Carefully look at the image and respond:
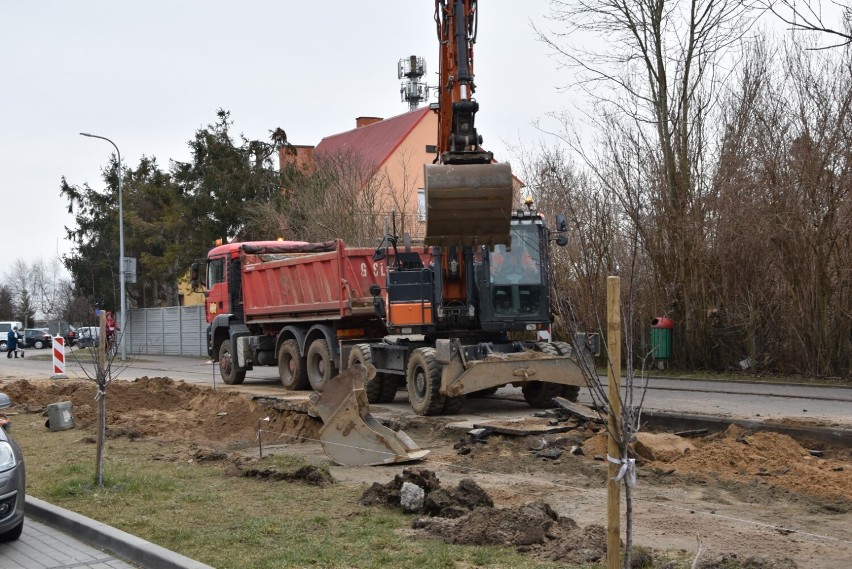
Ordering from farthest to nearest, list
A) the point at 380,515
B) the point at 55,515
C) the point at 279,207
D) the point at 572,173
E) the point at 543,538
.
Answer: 1. the point at 279,207
2. the point at 572,173
3. the point at 55,515
4. the point at 380,515
5. the point at 543,538

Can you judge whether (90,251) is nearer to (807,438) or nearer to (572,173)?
(572,173)

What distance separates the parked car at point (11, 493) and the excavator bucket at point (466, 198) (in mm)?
7008

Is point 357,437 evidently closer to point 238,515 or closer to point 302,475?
point 302,475

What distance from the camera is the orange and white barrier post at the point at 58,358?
29.0 m

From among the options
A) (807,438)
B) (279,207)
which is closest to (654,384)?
(807,438)

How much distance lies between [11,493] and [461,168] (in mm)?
7717

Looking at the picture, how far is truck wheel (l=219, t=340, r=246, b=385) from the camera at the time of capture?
81.7 ft

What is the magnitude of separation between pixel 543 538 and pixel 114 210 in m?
50.5

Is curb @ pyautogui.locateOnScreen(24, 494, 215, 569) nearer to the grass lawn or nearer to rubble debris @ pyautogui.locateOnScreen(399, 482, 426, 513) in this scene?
the grass lawn

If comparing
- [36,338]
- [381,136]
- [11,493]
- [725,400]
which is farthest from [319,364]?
[36,338]

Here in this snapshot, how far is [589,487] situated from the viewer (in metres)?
9.41

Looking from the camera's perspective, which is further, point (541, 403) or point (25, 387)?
point (25, 387)

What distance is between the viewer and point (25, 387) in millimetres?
22469

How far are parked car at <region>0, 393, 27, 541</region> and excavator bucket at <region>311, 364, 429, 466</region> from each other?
3732 millimetres
